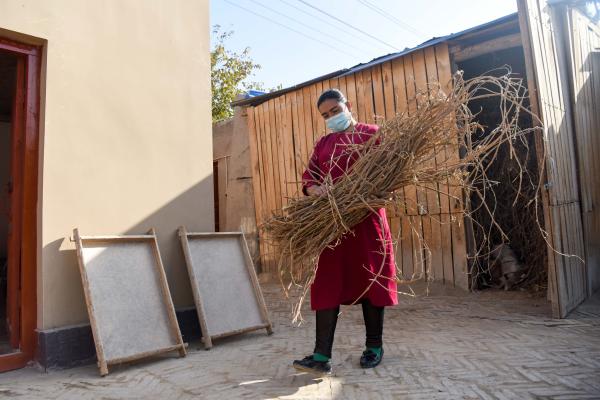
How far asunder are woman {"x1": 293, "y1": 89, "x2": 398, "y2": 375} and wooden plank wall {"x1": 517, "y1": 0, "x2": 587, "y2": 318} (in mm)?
1715

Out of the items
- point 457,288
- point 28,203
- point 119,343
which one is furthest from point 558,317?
point 28,203

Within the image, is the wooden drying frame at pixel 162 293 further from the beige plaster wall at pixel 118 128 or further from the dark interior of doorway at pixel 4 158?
the dark interior of doorway at pixel 4 158

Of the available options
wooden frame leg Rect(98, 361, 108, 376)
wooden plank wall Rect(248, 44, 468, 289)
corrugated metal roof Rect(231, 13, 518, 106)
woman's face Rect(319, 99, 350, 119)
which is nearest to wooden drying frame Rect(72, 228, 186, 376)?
wooden frame leg Rect(98, 361, 108, 376)

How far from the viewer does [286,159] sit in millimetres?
7098

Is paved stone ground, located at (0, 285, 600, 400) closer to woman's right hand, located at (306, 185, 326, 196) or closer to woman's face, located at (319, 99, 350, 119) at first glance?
woman's right hand, located at (306, 185, 326, 196)

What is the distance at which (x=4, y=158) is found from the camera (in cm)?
673

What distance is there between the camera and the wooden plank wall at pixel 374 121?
5.46m

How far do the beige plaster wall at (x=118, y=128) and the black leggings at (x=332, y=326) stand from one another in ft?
5.23

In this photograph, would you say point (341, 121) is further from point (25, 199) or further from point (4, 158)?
point (4, 158)

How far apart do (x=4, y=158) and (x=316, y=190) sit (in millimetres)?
5908

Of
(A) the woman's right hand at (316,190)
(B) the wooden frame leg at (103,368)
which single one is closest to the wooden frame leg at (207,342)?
(B) the wooden frame leg at (103,368)

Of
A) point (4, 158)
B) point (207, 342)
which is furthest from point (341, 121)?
point (4, 158)

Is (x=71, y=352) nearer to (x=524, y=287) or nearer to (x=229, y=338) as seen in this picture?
(x=229, y=338)

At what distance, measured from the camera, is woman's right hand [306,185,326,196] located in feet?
8.82
